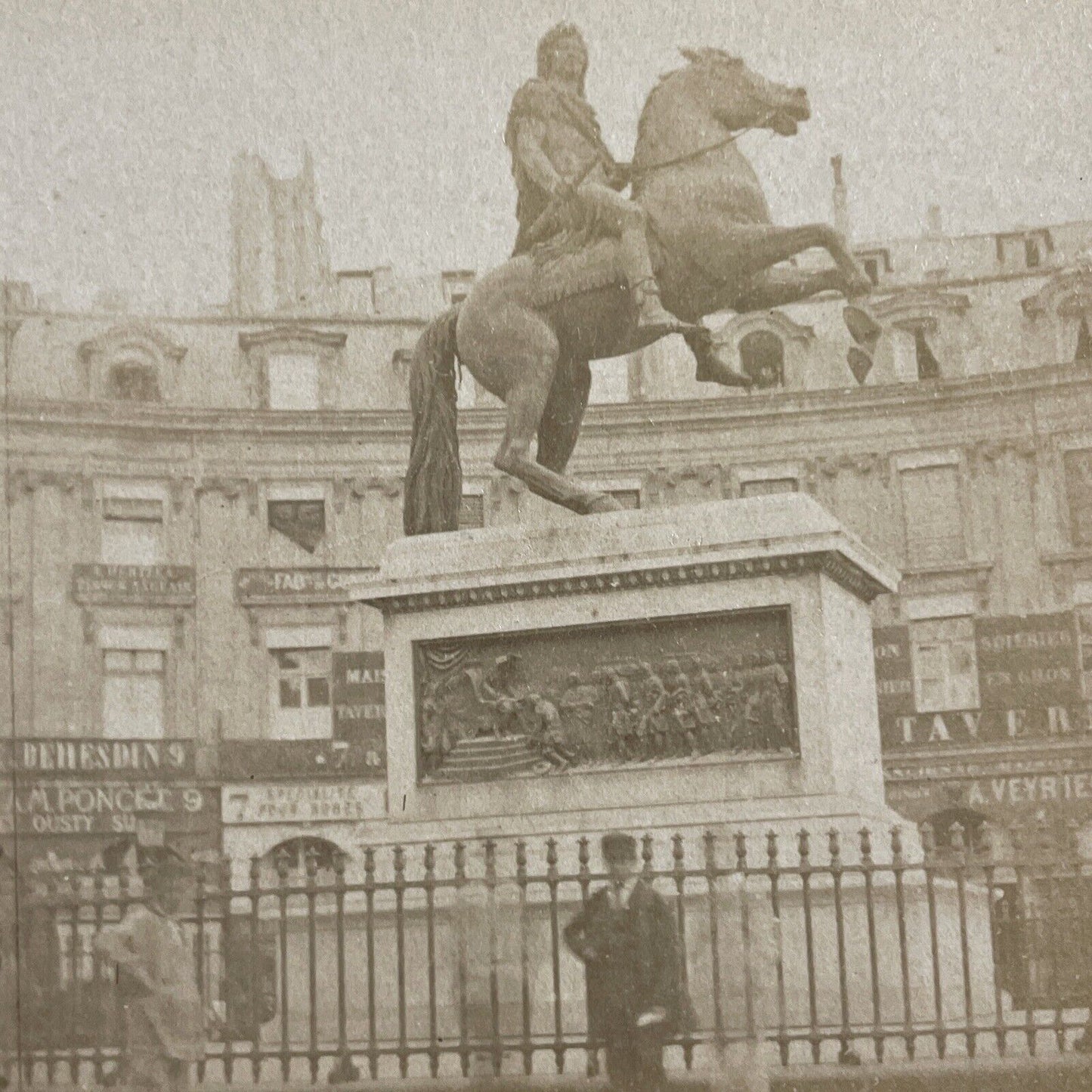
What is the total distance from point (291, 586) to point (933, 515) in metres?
8.68

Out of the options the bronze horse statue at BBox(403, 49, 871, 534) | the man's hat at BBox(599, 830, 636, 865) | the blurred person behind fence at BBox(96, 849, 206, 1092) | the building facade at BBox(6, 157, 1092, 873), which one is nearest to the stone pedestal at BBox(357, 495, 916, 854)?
the bronze horse statue at BBox(403, 49, 871, 534)

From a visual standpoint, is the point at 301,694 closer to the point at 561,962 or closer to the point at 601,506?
the point at 601,506

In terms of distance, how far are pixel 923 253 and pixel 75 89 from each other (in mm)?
13337

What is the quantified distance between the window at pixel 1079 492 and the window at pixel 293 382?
1002 centimetres

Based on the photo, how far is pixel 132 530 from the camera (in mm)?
23688

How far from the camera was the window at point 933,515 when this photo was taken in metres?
24.7

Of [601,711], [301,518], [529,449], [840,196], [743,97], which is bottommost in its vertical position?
[601,711]

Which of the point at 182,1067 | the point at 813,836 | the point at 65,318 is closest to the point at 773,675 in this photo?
the point at 813,836

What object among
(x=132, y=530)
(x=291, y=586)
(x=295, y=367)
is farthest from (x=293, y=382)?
(x=132, y=530)

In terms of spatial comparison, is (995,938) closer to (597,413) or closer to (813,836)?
(813,836)

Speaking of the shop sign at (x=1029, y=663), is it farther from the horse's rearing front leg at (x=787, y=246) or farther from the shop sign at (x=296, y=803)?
the horse's rearing front leg at (x=787, y=246)

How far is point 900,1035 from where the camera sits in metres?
6.80

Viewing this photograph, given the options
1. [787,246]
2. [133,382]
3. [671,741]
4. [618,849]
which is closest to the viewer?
[618,849]

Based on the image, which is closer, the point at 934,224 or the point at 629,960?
the point at 629,960
